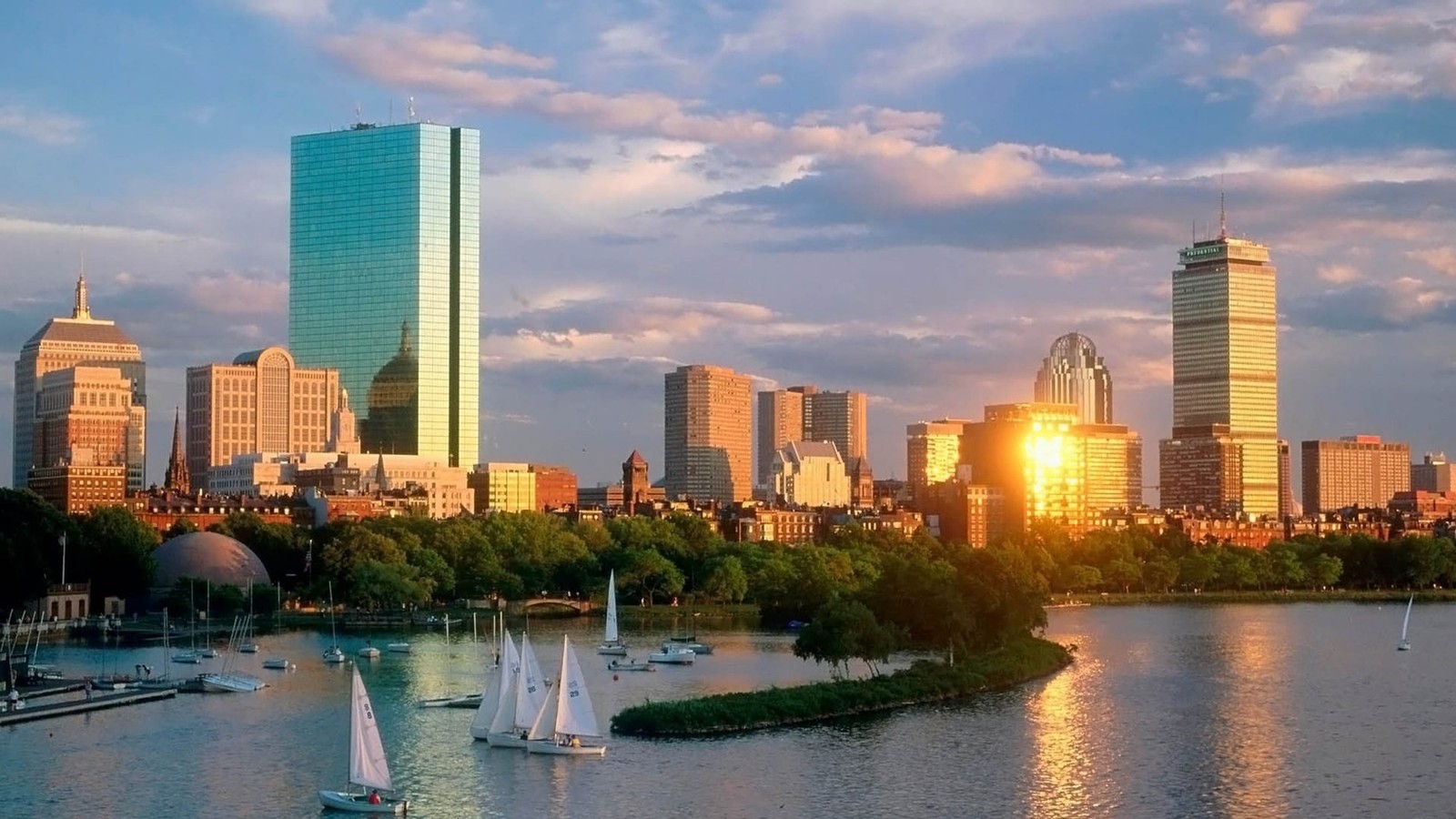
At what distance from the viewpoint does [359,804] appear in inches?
2549

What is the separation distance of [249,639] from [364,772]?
7294 centimetres

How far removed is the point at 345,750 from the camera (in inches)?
3083

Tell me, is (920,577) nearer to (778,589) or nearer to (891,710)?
(891,710)

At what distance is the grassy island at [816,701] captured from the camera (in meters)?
81.5

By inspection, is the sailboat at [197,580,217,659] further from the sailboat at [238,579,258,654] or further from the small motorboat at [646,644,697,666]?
the small motorboat at [646,644,697,666]

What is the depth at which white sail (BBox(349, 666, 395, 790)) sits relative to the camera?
65.2m

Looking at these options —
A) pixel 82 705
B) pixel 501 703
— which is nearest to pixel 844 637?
pixel 501 703

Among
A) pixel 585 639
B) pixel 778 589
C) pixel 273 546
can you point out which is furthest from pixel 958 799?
pixel 273 546

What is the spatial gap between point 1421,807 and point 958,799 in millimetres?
15645

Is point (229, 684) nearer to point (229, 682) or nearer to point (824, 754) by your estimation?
point (229, 682)

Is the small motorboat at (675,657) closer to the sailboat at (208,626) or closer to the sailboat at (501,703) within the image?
the sailboat at (208,626)

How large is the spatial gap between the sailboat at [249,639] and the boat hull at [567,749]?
53638mm

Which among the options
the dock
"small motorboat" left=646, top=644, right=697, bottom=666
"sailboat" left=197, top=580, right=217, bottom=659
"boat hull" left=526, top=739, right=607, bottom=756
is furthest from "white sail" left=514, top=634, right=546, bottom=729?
"sailboat" left=197, top=580, right=217, bottom=659

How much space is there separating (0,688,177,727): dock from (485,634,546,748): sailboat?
21.9 meters
